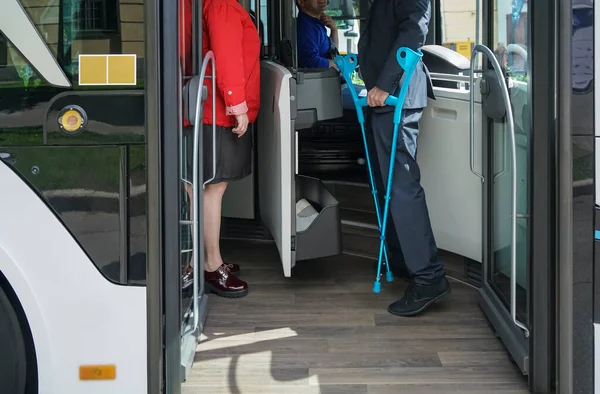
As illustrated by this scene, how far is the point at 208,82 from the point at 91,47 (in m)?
1.20

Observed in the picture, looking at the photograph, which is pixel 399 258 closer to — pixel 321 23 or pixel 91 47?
pixel 321 23

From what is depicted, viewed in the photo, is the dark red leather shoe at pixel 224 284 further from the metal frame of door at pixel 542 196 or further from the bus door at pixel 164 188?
the metal frame of door at pixel 542 196

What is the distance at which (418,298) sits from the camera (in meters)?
3.58

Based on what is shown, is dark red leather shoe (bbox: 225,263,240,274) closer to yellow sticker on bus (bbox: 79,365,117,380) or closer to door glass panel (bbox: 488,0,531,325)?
door glass panel (bbox: 488,0,531,325)

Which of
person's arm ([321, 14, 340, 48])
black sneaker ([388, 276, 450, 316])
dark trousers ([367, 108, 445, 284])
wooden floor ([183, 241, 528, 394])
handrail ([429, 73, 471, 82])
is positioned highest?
person's arm ([321, 14, 340, 48])

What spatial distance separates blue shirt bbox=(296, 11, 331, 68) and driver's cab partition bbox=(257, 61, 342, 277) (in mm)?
616

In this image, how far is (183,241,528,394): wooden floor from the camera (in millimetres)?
2842

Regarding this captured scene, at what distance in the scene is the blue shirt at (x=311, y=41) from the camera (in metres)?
4.70

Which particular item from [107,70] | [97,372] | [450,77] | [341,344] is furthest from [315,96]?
[97,372]

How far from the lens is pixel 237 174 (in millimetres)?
3785

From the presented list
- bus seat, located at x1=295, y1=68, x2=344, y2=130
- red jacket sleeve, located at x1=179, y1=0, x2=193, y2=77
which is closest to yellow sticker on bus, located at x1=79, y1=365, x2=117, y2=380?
red jacket sleeve, located at x1=179, y1=0, x2=193, y2=77

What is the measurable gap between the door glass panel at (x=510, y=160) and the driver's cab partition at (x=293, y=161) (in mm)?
817

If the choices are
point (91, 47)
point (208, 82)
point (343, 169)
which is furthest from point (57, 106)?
point (343, 169)

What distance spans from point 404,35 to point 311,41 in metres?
1.34
